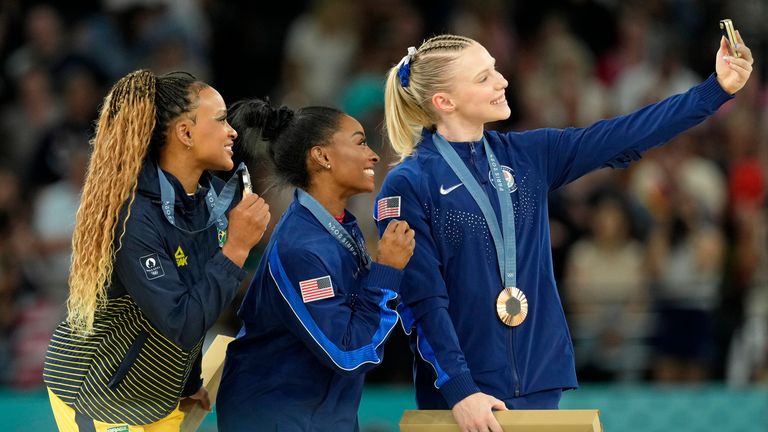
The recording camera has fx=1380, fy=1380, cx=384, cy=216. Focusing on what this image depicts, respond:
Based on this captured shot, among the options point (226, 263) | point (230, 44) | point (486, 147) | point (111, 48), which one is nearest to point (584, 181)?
point (230, 44)

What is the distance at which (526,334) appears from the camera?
14.7 feet

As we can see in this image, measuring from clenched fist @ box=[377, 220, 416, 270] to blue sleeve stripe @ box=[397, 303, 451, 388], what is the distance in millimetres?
270

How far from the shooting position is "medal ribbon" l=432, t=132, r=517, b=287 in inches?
177

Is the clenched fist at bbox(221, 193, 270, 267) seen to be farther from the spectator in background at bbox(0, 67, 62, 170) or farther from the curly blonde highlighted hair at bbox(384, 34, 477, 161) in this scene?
the spectator in background at bbox(0, 67, 62, 170)

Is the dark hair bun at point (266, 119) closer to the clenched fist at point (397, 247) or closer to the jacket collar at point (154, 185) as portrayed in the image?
the jacket collar at point (154, 185)

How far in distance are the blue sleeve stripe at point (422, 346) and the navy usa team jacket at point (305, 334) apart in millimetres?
136

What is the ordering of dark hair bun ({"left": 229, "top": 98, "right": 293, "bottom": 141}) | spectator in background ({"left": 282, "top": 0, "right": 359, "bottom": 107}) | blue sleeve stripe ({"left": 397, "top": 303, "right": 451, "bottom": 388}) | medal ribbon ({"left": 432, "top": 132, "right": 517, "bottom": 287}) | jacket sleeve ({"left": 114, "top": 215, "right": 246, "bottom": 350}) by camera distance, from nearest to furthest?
1. jacket sleeve ({"left": 114, "top": 215, "right": 246, "bottom": 350})
2. blue sleeve stripe ({"left": 397, "top": 303, "right": 451, "bottom": 388})
3. medal ribbon ({"left": 432, "top": 132, "right": 517, "bottom": 287})
4. dark hair bun ({"left": 229, "top": 98, "right": 293, "bottom": 141})
5. spectator in background ({"left": 282, "top": 0, "right": 359, "bottom": 107})

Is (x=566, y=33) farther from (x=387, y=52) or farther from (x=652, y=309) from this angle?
(x=652, y=309)

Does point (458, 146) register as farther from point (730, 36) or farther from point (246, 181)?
point (730, 36)

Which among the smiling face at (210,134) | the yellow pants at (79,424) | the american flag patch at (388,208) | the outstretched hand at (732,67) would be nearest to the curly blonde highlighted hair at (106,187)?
the smiling face at (210,134)

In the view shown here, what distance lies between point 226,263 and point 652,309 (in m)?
4.15

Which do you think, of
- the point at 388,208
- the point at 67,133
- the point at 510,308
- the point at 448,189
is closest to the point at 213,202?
the point at 388,208

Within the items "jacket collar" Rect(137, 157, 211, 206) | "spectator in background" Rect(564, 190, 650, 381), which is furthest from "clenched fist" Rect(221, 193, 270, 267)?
→ "spectator in background" Rect(564, 190, 650, 381)

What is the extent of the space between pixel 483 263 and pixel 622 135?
0.63m
